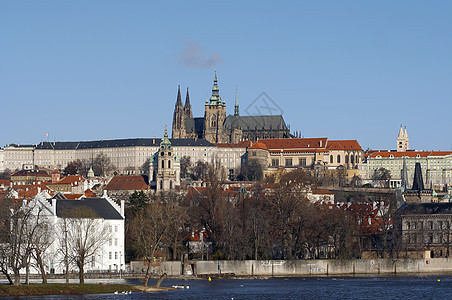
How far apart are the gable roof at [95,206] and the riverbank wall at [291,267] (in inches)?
164

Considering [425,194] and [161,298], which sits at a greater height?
[425,194]

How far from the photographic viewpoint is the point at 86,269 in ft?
248

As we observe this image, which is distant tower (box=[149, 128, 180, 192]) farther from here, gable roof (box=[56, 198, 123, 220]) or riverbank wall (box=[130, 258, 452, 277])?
riverbank wall (box=[130, 258, 452, 277])

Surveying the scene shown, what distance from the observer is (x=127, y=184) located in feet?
608

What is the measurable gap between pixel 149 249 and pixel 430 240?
30.2m

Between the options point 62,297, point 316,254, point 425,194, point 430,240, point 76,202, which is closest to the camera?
point 62,297

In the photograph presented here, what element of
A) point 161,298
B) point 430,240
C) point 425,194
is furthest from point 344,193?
point 161,298

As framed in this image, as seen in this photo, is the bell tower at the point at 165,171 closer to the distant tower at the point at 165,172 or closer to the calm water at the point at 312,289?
the distant tower at the point at 165,172

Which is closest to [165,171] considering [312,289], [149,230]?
[149,230]

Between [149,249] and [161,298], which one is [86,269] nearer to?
[149,249]

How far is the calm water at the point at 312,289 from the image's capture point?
6378cm

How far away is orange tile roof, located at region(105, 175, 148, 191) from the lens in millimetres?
181750

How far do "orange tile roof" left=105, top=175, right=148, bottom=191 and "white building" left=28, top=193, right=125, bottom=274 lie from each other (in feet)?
319

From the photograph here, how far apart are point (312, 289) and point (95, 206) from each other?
785 inches
